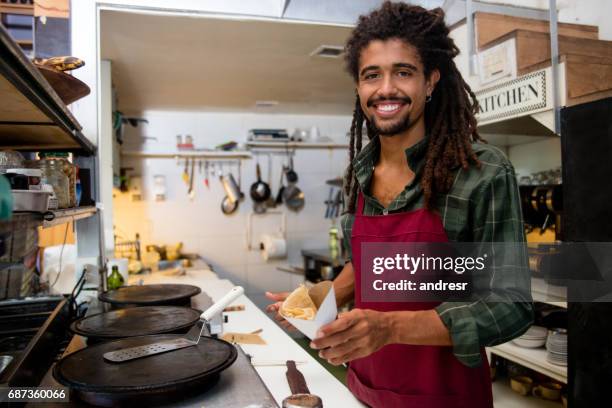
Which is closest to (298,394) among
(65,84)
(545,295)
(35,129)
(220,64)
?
(35,129)

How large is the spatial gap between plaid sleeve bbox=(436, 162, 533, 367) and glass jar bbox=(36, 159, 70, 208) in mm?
1138

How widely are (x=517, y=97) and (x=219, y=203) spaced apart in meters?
3.50

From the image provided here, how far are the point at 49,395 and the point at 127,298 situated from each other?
2.65 feet

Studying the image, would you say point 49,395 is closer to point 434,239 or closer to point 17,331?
point 17,331

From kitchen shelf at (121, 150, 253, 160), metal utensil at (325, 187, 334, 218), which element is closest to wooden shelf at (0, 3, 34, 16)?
kitchen shelf at (121, 150, 253, 160)

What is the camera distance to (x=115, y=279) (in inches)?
101

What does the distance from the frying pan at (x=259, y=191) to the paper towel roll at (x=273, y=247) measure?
1.35 ft

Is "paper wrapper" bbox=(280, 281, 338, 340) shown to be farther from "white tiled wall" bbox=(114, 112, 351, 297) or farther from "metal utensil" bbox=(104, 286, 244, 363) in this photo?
"white tiled wall" bbox=(114, 112, 351, 297)

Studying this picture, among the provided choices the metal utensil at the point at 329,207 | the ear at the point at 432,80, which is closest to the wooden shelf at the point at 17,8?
the ear at the point at 432,80

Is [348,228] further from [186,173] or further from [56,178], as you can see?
[186,173]

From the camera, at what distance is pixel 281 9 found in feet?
8.80

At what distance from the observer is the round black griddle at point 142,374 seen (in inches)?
37.3

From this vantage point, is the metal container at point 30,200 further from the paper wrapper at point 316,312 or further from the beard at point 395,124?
the beard at point 395,124

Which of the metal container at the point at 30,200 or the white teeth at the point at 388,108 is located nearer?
the metal container at the point at 30,200
